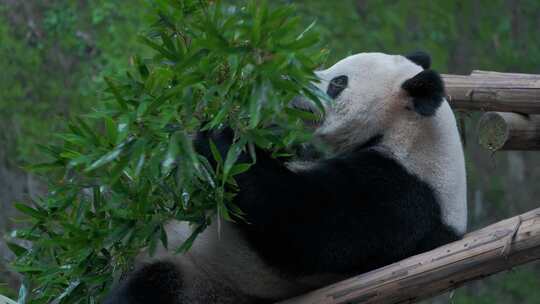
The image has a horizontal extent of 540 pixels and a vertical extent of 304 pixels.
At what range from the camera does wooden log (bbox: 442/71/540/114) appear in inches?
157

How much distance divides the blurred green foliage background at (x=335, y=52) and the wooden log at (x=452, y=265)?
5.05m

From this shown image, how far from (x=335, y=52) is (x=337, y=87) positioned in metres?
5.10

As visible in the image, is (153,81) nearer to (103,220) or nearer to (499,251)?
(103,220)

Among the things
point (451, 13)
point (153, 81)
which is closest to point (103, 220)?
point (153, 81)

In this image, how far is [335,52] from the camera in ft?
29.6

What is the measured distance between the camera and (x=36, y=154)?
8.52 metres

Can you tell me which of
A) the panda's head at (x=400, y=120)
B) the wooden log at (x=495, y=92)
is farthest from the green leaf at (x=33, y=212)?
the wooden log at (x=495, y=92)

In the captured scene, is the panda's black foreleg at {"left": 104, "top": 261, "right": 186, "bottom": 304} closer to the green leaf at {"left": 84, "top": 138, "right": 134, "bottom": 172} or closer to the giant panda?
the giant panda

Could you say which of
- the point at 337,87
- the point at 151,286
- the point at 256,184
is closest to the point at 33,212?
the point at 151,286

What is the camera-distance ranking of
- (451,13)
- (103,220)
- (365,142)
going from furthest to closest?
(451,13), (365,142), (103,220)

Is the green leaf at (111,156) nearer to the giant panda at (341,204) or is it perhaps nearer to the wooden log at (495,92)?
the giant panda at (341,204)

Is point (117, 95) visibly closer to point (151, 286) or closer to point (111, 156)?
point (111, 156)

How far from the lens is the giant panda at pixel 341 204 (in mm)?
3404

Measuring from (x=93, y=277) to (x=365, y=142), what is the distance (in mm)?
1331
